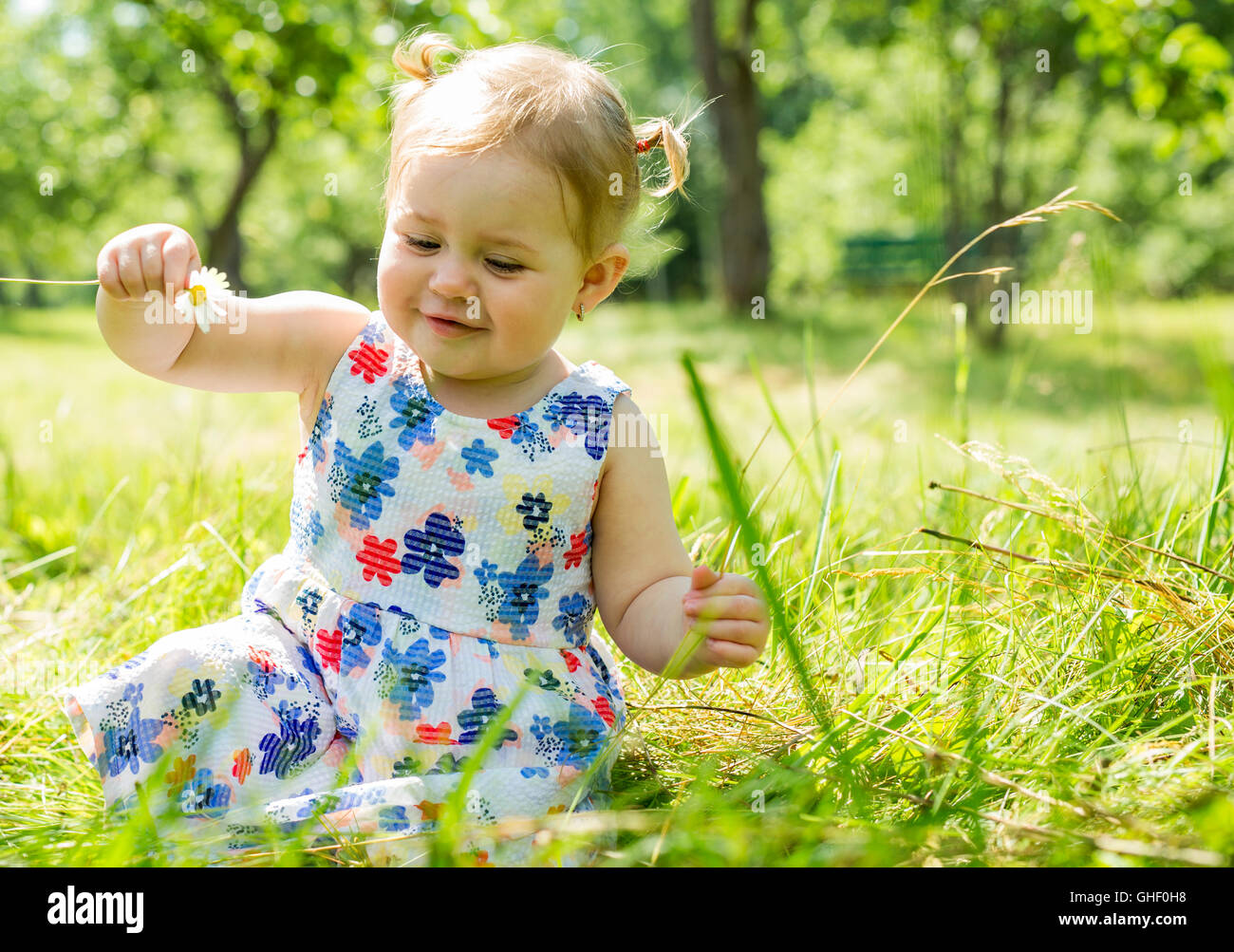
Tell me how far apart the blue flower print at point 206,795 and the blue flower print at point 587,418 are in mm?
652

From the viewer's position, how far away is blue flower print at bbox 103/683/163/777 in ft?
4.46

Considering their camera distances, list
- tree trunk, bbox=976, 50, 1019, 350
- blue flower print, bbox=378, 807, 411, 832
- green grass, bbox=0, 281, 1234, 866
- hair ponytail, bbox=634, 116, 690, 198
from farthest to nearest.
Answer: tree trunk, bbox=976, 50, 1019, 350 → hair ponytail, bbox=634, 116, 690, 198 → blue flower print, bbox=378, 807, 411, 832 → green grass, bbox=0, 281, 1234, 866

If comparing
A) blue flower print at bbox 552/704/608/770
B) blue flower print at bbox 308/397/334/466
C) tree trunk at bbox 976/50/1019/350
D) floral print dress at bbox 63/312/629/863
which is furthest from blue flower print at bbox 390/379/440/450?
tree trunk at bbox 976/50/1019/350

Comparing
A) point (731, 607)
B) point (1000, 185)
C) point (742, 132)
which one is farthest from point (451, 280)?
point (742, 132)

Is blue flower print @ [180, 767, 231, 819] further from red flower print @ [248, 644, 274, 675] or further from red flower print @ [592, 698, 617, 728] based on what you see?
red flower print @ [592, 698, 617, 728]

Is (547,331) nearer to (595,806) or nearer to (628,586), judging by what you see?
(628,586)

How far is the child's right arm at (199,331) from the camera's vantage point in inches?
54.6

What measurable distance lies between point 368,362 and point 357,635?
1.33ft

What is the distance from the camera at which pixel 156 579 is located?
1842 millimetres

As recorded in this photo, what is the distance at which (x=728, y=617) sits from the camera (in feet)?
4.25

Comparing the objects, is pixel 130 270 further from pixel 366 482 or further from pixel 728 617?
pixel 728 617

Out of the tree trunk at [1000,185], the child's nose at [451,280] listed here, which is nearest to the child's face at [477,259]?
the child's nose at [451,280]

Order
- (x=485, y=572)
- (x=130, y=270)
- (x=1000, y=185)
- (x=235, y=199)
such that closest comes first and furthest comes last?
(x=130, y=270)
(x=485, y=572)
(x=1000, y=185)
(x=235, y=199)
